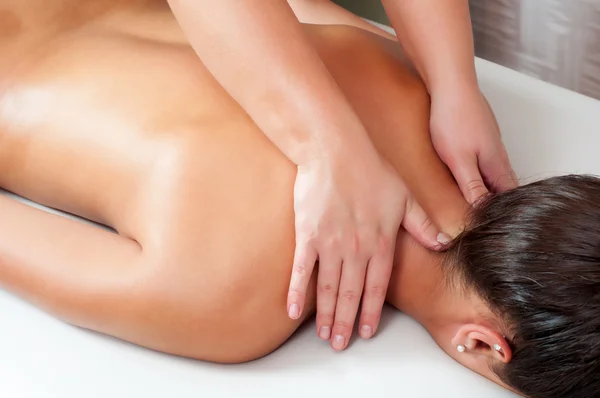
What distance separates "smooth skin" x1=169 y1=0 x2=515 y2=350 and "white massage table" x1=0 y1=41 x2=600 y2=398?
46mm

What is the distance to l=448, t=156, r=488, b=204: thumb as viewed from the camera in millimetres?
938

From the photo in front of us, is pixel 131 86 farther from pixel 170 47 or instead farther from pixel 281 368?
pixel 281 368

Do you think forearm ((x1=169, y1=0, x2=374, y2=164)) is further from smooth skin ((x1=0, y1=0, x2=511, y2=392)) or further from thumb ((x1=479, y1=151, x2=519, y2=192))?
thumb ((x1=479, y1=151, x2=519, y2=192))

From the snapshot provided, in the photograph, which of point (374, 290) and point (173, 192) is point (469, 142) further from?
point (173, 192)

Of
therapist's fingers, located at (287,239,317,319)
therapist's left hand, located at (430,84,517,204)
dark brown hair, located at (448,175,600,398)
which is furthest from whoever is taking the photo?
therapist's left hand, located at (430,84,517,204)

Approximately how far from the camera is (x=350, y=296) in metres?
0.87

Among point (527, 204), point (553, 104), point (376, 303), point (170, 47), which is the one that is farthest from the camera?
point (553, 104)

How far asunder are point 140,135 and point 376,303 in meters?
0.37

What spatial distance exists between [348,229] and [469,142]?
0.24m

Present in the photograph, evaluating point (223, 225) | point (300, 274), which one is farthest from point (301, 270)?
point (223, 225)

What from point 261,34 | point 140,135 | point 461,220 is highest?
point 261,34

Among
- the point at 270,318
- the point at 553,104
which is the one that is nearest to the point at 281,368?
the point at 270,318

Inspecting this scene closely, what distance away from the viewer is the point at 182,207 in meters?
0.85

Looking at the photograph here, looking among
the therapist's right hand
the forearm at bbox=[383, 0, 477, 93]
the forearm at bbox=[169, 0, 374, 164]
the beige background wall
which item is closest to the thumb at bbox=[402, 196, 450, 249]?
the therapist's right hand
